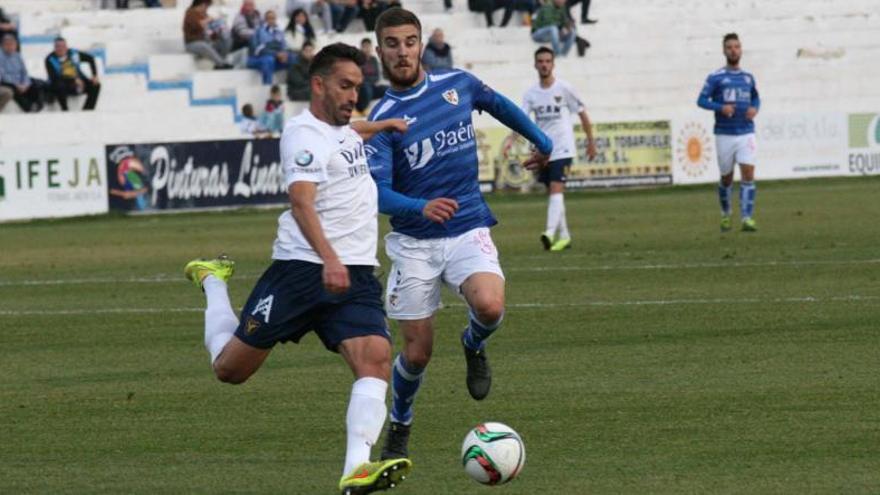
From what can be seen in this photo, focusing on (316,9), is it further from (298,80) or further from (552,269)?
(552,269)

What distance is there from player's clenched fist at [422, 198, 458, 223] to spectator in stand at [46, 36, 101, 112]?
26.3 metres

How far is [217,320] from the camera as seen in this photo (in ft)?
28.7

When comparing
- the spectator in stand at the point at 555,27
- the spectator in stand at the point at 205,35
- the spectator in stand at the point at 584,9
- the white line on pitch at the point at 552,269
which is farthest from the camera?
the spectator in stand at the point at 584,9

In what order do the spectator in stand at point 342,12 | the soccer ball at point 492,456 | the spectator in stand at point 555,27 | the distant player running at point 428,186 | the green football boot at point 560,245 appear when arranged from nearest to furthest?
the soccer ball at point 492,456 → the distant player running at point 428,186 → the green football boot at point 560,245 → the spectator in stand at point 342,12 → the spectator in stand at point 555,27

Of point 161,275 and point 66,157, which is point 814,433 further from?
point 66,157

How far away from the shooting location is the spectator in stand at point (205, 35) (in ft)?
121

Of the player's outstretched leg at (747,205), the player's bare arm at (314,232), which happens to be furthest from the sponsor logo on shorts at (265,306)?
the player's outstretched leg at (747,205)

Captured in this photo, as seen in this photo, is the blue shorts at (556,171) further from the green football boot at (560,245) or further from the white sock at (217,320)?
the white sock at (217,320)

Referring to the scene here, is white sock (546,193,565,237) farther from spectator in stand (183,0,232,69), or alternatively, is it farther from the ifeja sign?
spectator in stand (183,0,232,69)

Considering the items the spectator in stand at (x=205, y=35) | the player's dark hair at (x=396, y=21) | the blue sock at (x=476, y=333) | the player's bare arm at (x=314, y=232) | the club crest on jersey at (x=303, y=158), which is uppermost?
the spectator in stand at (x=205, y=35)

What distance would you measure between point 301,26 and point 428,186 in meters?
28.7

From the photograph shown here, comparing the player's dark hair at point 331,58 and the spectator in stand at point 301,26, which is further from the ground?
the spectator in stand at point 301,26

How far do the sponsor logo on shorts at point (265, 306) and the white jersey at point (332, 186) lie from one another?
0.65ft

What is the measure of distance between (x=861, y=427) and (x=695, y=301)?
6.33 m
